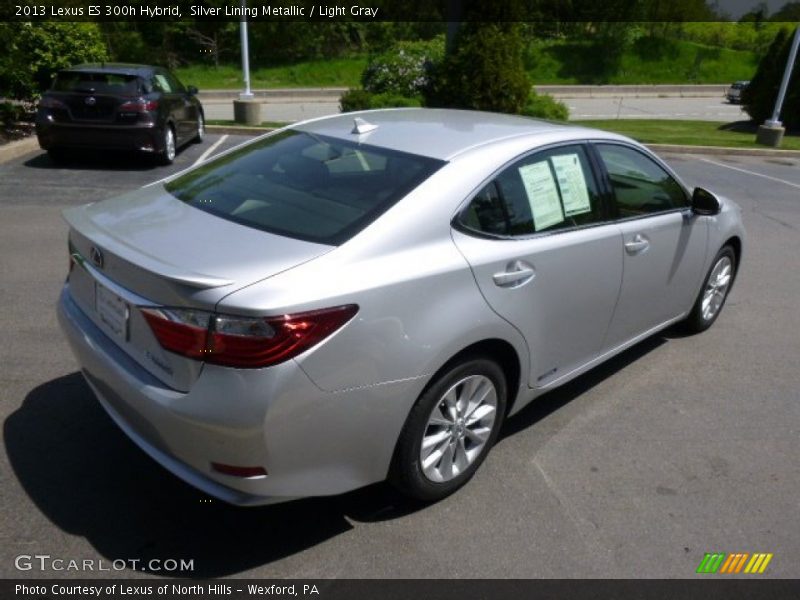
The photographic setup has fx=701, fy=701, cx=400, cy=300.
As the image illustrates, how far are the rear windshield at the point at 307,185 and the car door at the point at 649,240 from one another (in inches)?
51.8

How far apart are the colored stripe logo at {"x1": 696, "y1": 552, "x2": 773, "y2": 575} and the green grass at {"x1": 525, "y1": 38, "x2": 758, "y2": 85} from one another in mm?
37486

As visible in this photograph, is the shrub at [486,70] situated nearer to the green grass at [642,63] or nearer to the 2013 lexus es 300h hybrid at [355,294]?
the 2013 lexus es 300h hybrid at [355,294]

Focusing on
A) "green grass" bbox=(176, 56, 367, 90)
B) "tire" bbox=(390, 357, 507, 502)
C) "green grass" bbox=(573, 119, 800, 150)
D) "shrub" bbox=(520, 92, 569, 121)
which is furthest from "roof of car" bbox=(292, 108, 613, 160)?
"green grass" bbox=(176, 56, 367, 90)

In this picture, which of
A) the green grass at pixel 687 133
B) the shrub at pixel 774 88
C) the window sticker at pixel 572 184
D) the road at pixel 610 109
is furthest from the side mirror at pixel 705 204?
the shrub at pixel 774 88

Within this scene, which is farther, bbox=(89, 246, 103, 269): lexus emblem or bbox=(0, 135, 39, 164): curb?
bbox=(0, 135, 39, 164): curb

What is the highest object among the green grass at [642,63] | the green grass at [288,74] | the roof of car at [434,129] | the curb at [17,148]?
the roof of car at [434,129]

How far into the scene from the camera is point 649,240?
3908mm

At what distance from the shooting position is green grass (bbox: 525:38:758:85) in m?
38.9

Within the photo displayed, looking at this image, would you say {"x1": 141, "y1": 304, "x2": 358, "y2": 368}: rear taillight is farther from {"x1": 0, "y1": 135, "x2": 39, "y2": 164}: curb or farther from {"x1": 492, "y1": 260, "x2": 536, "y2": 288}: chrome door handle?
{"x1": 0, "y1": 135, "x2": 39, "y2": 164}: curb

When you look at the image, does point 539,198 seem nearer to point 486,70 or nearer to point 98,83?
point 98,83

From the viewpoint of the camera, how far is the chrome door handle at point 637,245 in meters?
3.74

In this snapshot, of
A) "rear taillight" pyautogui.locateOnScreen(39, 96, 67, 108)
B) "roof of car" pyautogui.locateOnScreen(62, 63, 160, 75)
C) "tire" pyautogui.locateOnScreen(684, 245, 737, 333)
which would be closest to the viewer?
"tire" pyautogui.locateOnScreen(684, 245, 737, 333)

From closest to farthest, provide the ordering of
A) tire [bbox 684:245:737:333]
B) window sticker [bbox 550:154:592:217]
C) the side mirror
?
window sticker [bbox 550:154:592:217] → the side mirror → tire [bbox 684:245:737:333]

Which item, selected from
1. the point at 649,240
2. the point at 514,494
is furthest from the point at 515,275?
the point at 649,240
